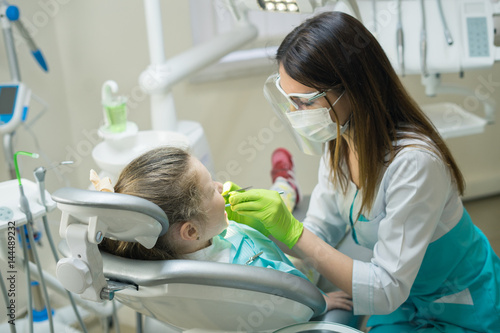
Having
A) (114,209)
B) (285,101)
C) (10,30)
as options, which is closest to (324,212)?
(285,101)

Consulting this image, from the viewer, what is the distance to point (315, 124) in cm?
130

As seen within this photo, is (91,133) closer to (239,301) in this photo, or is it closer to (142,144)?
(142,144)

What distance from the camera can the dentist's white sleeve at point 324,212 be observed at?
1545mm

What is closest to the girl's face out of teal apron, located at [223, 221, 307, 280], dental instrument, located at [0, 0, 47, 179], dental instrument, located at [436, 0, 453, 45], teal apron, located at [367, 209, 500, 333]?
teal apron, located at [223, 221, 307, 280]

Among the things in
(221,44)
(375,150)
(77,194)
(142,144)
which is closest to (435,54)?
(221,44)

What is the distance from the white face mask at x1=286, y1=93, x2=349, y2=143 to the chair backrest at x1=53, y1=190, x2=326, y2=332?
0.41m

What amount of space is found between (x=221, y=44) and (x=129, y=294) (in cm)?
133

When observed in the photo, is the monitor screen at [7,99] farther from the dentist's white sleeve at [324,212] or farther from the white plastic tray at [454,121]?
the white plastic tray at [454,121]

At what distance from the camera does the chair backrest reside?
3.13 feet

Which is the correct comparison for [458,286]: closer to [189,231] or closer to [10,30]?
[189,231]

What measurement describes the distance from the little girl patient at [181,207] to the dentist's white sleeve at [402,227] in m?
0.13

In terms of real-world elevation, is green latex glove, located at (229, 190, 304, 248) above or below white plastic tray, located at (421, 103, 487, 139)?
above

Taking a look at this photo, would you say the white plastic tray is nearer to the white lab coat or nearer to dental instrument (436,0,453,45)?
dental instrument (436,0,453,45)

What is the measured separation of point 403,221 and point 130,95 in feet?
5.91
